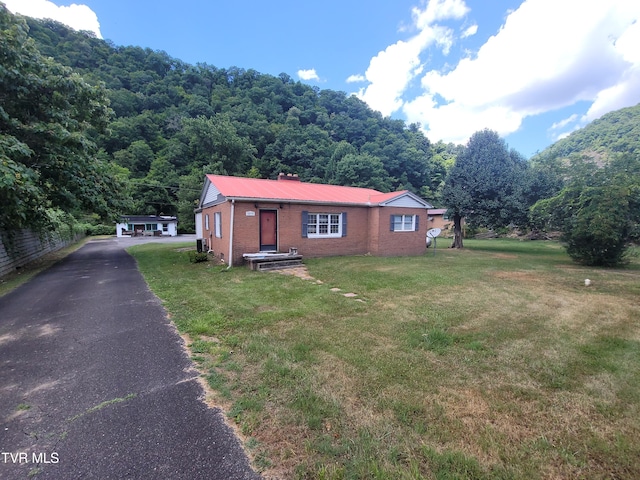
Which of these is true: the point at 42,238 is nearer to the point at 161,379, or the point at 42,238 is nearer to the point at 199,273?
the point at 199,273

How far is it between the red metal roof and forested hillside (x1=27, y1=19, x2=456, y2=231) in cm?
2879

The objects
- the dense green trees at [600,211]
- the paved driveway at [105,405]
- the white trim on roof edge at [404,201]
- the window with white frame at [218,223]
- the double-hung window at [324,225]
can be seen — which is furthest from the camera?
the white trim on roof edge at [404,201]

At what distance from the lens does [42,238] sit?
48.9 feet

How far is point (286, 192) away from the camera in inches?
510

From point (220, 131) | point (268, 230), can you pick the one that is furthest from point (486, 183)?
point (220, 131)

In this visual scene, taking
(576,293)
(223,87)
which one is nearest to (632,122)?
(576,293)

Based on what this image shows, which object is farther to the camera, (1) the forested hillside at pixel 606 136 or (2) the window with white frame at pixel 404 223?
(1) the forested hillside at pixel 606 136

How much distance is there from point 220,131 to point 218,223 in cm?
4334

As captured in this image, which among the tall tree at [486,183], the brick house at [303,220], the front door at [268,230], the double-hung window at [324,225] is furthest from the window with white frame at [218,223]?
the tall tree at [486,183]

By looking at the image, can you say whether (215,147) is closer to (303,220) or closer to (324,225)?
(324,225)

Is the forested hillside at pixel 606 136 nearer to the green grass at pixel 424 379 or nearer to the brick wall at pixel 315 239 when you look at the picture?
the brick wall at pixel 315 239

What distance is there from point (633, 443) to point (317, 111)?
72.0m

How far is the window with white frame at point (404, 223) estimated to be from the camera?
14705 mm

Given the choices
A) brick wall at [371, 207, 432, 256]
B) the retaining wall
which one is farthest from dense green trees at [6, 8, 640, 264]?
brick wall at [371, 207, 432, 256]
